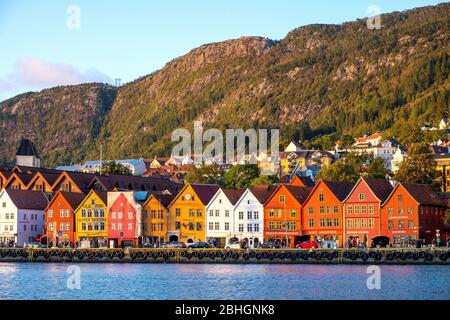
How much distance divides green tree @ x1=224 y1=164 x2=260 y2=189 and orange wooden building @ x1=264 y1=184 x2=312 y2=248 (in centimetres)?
3659

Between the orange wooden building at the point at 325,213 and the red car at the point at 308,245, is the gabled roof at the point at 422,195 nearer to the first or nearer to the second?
the orange wooden building at the point at 325,213

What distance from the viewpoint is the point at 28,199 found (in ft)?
514

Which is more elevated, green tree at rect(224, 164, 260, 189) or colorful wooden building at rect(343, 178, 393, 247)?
green tree at rect(224, 164, 260, 189)

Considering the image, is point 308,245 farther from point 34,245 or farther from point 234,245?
point 34,245

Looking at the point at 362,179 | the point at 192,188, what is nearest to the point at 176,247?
the point at 192,188

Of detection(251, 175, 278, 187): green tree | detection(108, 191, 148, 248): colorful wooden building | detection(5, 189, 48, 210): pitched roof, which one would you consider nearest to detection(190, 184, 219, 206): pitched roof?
detection(108, 191, 148, 248): colorful wooden building

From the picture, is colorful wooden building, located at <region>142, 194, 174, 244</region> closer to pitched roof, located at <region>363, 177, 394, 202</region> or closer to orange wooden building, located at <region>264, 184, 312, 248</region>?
orange wooden building, located at <region>264, 184, 312, 248</region>

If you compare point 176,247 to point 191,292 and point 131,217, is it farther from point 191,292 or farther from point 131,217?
point 191,292

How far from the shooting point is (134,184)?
164625 millimetres

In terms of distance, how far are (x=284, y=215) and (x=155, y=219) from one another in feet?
62.6

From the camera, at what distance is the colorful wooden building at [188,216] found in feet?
469

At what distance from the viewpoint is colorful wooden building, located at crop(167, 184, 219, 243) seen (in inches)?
5630

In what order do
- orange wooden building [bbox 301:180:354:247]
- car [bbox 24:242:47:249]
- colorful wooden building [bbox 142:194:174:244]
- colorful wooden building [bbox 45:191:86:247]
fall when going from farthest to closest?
colorful wooden building [bbox 45:191:86:247], colorful wooden building [bbox 142:194:174:244], car [bbox 24:242:47:249], orange wooden building [bbox 301:180:354:247]

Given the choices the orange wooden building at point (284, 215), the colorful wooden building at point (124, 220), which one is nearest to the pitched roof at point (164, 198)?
the colorful wooden building at point (124, 220)
